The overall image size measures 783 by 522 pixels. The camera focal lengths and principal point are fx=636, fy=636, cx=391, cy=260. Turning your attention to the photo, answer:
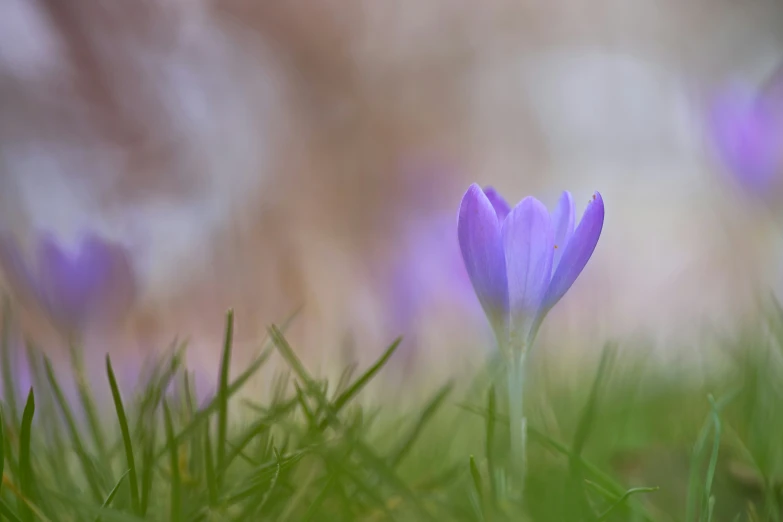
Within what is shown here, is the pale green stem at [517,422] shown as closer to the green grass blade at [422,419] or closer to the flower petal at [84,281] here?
the green grass blade at [422,419]

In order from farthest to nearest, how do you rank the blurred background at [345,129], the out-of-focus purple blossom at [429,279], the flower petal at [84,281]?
the blurred background at [345,129] → the out-of-focus purple blossom at [429,279] → the flower petal at [84,281]

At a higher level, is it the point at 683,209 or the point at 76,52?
the point at 76,52

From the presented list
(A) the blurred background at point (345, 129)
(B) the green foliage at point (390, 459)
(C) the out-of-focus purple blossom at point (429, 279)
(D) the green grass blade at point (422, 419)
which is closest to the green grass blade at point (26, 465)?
(B) the green foliage at point (390, 459)

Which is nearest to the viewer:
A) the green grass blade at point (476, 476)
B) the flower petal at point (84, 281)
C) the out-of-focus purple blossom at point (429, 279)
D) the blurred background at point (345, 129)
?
the green grass blade at point (476, 476)

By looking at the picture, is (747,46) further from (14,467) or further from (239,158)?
(14,467)

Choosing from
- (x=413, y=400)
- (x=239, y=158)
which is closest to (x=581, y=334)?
(x=413, y=400)

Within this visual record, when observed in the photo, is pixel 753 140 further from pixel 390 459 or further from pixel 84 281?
pixel 84 281
